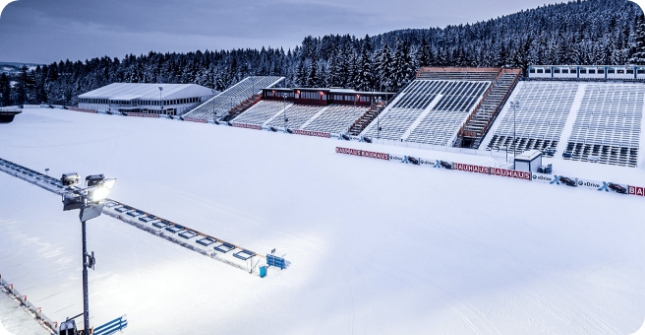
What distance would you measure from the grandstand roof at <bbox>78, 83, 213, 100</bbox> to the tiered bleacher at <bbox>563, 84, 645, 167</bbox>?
59.5m

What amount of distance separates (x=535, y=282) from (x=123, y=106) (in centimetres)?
7763

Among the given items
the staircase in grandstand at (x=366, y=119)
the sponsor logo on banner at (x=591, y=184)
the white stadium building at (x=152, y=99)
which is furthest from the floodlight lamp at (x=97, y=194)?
the white stadium building at (x=152, y=99)

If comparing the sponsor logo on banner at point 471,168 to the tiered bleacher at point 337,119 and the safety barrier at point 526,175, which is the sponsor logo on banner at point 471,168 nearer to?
the safety barrier at point 526,175

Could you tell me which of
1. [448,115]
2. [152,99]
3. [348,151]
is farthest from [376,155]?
[152,99]

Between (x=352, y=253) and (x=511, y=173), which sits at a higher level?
(x=511, y=173)

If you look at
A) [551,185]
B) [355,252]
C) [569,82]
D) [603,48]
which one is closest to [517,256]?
[355,252]

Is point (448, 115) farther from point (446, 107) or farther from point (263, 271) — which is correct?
point (263, 271)

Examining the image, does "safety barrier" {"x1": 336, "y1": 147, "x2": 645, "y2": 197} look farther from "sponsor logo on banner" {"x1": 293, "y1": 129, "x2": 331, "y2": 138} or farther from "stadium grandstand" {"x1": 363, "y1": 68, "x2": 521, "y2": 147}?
"sponsor logo on banner" {"x1": 293, "y1": 129, "x2": 331, "y2": 138}

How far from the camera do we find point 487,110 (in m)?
46.8

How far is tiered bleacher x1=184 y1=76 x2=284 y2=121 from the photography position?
70500 mm

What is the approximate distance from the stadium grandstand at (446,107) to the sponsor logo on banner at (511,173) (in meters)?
12.5

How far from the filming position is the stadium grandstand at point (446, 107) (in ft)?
146

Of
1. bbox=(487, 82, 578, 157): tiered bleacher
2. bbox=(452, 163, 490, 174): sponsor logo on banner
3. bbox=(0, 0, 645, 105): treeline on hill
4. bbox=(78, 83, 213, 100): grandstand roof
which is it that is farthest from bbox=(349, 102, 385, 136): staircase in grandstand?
bbox=(78, 83, 213, 100): grandstand roof

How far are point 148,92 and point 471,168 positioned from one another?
215 ft
